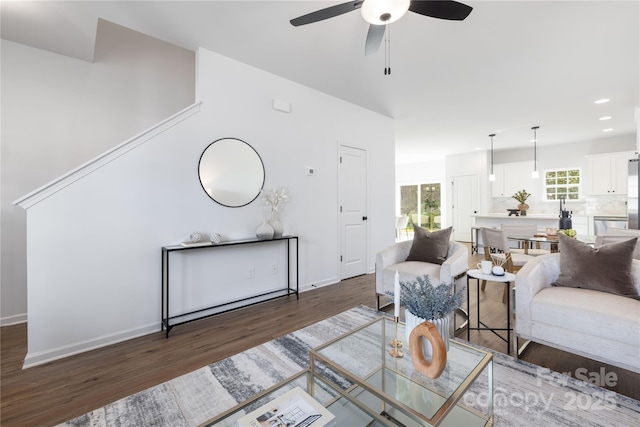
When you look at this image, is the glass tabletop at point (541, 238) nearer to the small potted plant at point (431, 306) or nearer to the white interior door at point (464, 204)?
the small potted plant at point (431, 306)

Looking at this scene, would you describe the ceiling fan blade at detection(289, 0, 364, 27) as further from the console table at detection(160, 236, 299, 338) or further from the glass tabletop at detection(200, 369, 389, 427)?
the glass tabletop at detection(200, 369, 389, 427)

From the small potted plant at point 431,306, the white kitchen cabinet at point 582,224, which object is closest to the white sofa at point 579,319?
the small potted plant at point 431,306

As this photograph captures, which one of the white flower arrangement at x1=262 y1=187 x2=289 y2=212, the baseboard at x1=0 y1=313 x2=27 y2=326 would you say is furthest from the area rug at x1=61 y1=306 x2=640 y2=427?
the baseboard at x1=0 y1=313 x2=27 y2=326

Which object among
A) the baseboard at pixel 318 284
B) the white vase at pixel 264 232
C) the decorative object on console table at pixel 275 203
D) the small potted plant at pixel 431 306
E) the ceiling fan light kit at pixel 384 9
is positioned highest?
the ceiling fan light kit at pixel 384 9

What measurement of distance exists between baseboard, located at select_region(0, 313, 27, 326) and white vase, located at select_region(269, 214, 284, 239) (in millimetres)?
2646

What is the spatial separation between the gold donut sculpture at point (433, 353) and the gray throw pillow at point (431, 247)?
178 centimetres

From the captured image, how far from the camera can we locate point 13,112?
8.98ft

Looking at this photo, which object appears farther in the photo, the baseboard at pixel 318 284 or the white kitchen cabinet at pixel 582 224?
the white kitchen cabinet at pixel 582 224

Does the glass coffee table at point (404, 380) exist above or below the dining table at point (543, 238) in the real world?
below

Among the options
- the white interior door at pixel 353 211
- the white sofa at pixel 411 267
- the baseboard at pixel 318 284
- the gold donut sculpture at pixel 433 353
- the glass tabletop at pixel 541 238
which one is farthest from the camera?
the white interior door at pixel 353 211

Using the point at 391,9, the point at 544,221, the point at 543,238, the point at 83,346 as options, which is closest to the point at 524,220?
the point at 544,221

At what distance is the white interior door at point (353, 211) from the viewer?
14.0ft

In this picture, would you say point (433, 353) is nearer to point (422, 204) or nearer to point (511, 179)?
point (511, 179)

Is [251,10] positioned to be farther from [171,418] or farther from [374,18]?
[171,418]
